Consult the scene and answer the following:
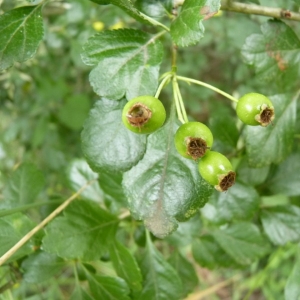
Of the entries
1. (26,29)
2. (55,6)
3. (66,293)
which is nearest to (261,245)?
(26,29)

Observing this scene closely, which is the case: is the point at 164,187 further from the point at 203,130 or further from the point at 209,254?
the point at 209,254

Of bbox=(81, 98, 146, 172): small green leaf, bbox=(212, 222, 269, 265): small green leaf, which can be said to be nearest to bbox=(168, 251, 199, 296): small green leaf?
bbox=(212, 222, 269, 265): small green leaf

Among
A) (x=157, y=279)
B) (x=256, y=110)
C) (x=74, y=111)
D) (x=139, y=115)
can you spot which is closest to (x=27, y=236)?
(x=157, y=279)

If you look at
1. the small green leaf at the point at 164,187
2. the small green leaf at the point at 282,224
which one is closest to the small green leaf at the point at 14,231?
the small green leaf at the point at 164,187

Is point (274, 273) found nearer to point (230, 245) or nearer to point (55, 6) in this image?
point (230, 245)

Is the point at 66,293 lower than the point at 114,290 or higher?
lower

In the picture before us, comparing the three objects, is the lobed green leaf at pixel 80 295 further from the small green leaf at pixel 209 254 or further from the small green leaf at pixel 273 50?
the small green leaf at pixel 273 50
